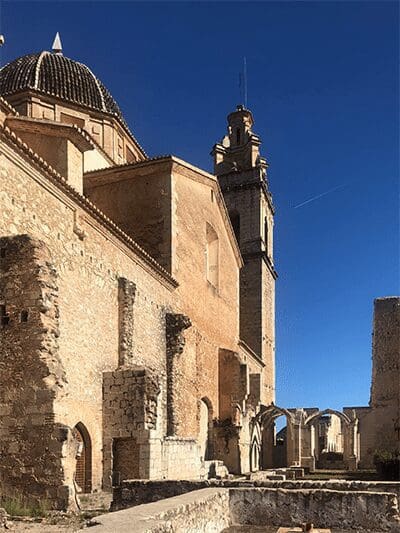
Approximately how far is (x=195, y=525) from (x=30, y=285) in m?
6.10

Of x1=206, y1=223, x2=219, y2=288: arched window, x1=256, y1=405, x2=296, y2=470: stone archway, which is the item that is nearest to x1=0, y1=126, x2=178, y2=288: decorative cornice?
x1=206, y1=223, x2=219, y2=288: arched window

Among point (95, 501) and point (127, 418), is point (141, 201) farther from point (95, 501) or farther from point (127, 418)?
point (95, 501)

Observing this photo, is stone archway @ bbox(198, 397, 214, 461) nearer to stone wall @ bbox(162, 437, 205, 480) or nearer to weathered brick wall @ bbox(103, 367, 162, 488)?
stone wall @ bbox(162, 437, 205, 480)

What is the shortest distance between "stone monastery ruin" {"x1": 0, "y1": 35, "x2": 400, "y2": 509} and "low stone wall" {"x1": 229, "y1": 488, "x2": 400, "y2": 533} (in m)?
4.21

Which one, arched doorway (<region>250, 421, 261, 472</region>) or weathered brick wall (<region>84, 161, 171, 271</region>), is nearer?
weathered brick wall (<region>84, 161, 171, 271</region>)

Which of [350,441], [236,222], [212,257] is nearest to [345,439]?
[350,441]

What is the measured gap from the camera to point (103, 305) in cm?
1441

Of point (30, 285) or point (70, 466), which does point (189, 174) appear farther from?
point (70, 466)

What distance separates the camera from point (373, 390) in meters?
29.0

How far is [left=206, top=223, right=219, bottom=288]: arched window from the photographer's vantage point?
24.5m

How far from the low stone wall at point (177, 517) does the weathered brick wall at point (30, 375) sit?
4.32 metres

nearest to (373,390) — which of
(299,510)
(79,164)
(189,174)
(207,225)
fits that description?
(207,225)

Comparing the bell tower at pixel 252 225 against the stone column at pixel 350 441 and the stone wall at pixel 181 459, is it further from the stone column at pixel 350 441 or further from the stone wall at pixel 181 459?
the stone wall at pixel 181 459

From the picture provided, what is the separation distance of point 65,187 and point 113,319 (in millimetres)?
3644
